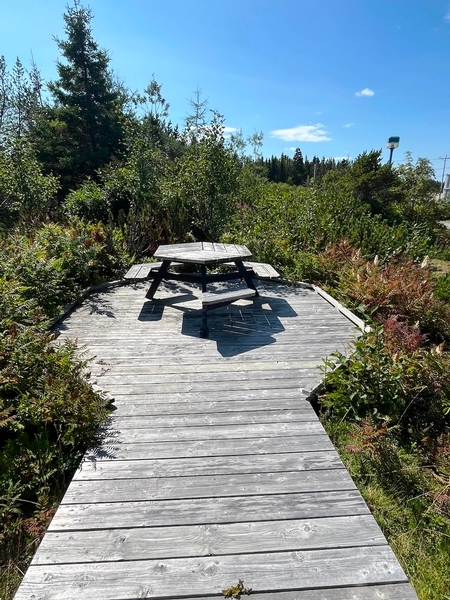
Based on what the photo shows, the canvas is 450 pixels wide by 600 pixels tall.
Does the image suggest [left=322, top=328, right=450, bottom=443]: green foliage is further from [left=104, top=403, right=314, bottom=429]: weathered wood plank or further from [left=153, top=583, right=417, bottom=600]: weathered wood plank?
[left=153, top=583, right=417, bottom=600]: weathered wood plank

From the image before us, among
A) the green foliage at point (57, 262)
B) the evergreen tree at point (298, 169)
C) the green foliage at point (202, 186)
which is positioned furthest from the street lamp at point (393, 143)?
the evergreen tree at point (298, 169)

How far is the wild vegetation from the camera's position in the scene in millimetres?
2055

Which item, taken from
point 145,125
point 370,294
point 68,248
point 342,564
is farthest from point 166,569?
point 145,125

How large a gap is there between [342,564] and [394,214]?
1192 cm

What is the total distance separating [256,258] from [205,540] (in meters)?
5.46

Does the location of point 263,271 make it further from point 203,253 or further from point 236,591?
point 236,591

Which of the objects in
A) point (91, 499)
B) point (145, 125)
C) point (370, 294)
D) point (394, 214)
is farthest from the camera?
point (394, 214)

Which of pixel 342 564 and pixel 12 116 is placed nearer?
pixel 342 564

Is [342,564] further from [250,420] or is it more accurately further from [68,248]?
[68,248]

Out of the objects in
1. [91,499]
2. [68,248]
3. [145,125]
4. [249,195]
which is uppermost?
[145,125]

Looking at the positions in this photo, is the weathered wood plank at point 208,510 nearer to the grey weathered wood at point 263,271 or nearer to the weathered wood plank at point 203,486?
the weathered wood plank at point 203,486

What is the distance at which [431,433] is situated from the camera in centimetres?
269

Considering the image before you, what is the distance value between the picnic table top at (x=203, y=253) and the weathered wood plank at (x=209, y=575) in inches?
116

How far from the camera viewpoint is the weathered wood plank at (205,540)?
5.22ft
